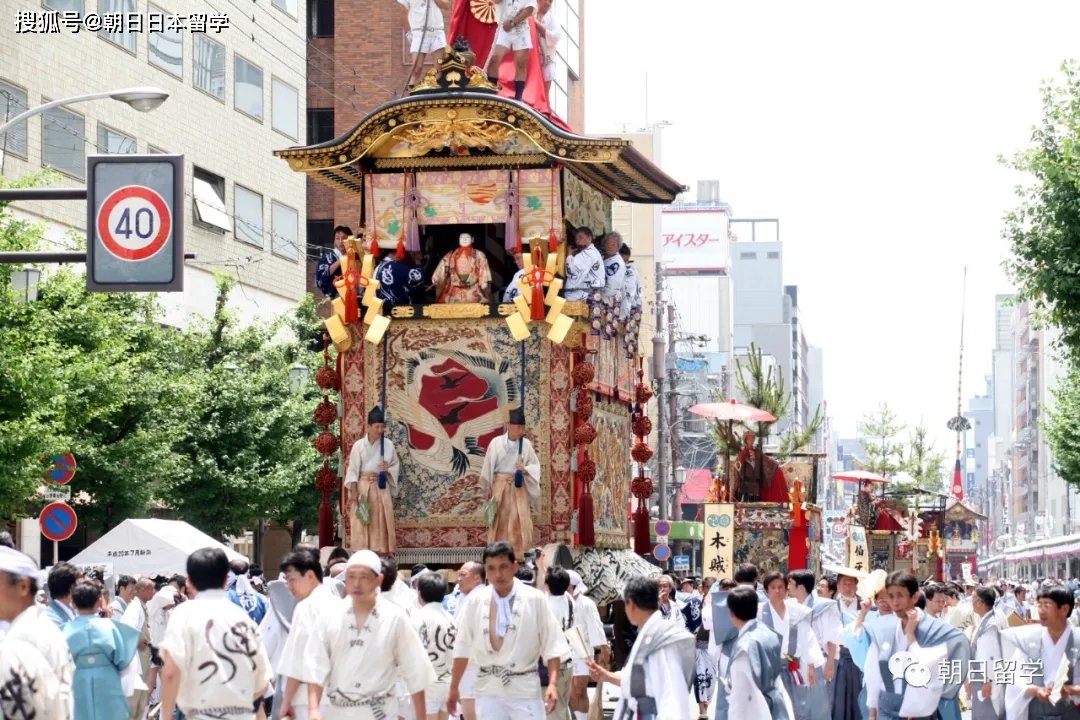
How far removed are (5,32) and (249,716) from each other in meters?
26.9

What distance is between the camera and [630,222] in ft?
239

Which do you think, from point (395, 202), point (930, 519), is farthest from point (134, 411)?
point (930, 519)

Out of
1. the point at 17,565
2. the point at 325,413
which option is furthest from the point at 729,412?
the point at 17,565

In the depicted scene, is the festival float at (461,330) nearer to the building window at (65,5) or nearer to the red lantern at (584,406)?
the red lantern at (584,406)

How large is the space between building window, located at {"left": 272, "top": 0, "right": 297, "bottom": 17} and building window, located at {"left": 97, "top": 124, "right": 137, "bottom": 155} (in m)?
8.33

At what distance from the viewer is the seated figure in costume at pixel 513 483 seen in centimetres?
1880

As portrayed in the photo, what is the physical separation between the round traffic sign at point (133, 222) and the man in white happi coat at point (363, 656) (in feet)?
20.1

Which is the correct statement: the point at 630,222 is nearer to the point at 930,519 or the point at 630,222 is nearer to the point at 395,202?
the point at 930,519

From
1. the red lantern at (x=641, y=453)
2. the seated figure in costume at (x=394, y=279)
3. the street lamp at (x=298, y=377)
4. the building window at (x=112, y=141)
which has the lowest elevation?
the red lantern at (x=641, y=453)

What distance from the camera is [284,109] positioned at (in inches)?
1826

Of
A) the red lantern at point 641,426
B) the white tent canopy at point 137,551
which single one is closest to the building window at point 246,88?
the white tent canopy at point 137,551

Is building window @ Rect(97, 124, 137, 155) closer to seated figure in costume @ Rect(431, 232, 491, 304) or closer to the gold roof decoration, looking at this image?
the gold roof decoration

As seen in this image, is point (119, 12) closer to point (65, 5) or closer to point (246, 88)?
point (65, 5)

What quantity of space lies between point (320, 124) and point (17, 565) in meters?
47.6
